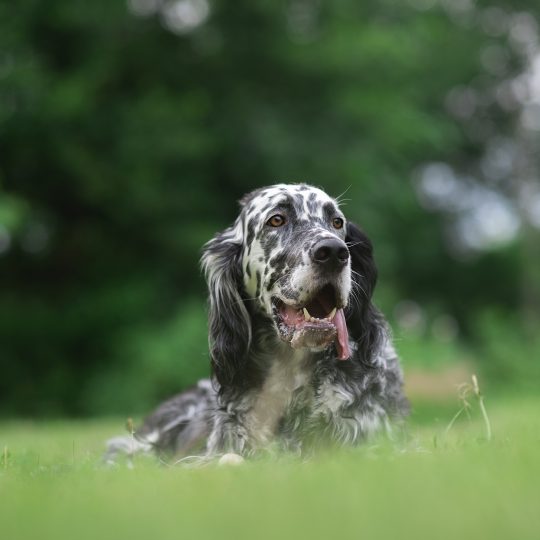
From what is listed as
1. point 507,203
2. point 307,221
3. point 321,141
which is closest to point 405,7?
point 321,141

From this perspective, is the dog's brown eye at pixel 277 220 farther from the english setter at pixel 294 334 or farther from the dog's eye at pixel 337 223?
the dog's eye at pixel 337 223

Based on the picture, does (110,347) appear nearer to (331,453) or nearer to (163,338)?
(163,338)

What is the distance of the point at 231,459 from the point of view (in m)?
3.92

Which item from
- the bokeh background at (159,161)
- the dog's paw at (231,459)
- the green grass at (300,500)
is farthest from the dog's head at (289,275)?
the bokeh background at (159,161)

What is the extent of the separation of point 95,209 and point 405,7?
26.0ft

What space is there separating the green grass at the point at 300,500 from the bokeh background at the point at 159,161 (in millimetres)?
10200

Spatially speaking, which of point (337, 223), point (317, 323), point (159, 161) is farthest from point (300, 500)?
point (159, 161)

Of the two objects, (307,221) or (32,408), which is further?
(32,408)

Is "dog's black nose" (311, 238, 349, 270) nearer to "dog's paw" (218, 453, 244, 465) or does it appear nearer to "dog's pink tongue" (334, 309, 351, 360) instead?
"dog's pink tongue" (334, 309, 351, 360)

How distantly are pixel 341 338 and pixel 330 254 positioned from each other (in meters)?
0.42

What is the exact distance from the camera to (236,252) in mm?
4871

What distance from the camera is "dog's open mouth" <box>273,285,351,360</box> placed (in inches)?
164

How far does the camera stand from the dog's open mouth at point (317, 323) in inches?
164

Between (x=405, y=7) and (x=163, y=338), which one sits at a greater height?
(x=405, y=7)
